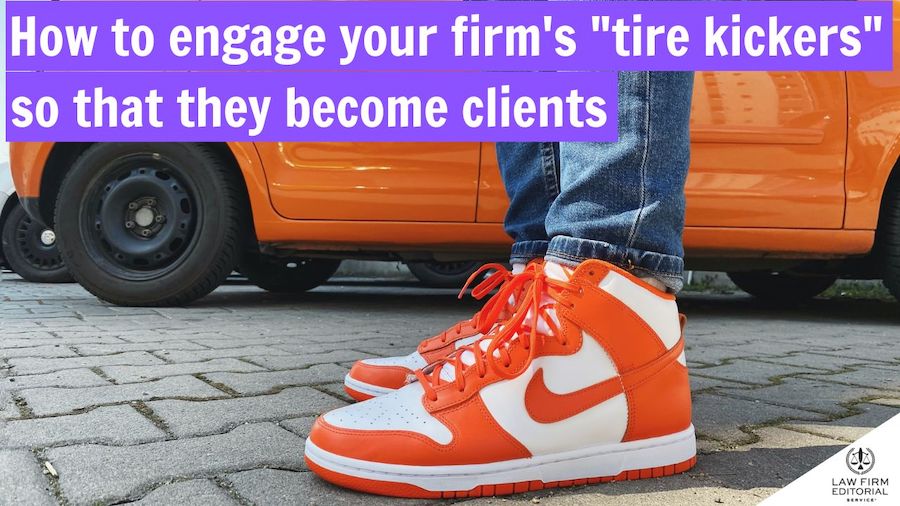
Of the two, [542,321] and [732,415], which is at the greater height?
[542,321]

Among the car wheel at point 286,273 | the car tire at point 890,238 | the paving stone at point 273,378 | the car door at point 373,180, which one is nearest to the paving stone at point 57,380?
the paving stone at point 273,378

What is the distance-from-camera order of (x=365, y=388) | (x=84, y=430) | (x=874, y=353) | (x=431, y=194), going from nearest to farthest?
(x=84, y=430) → (x=365, y=388) → (x=874, y=353) → (x=431, y=194)

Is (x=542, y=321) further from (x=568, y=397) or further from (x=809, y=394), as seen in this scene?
(x=809, y=394)

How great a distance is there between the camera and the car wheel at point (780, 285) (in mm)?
4531

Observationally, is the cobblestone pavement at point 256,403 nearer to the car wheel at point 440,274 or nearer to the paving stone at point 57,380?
the paving stone at point 57,380

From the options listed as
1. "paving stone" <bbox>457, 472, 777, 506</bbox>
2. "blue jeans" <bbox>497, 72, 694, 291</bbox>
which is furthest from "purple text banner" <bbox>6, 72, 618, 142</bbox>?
"paving stone" <bbox>457, 472, 777, 506</bbox>

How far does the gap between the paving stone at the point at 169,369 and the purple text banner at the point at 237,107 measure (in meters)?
1.11

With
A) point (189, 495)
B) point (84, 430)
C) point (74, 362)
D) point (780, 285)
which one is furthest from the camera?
point (780, 285)

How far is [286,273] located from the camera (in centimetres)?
450

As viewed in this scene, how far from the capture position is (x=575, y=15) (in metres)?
1.14

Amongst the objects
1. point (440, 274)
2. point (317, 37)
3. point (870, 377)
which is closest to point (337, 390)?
point (870, 377)

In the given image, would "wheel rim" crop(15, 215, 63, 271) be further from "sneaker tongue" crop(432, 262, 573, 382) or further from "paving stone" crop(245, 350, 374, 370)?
"sneaker tongue" crop(432, 262, 573, 382)

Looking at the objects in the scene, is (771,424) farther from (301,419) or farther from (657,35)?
(301,419)

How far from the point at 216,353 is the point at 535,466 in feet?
4.11
